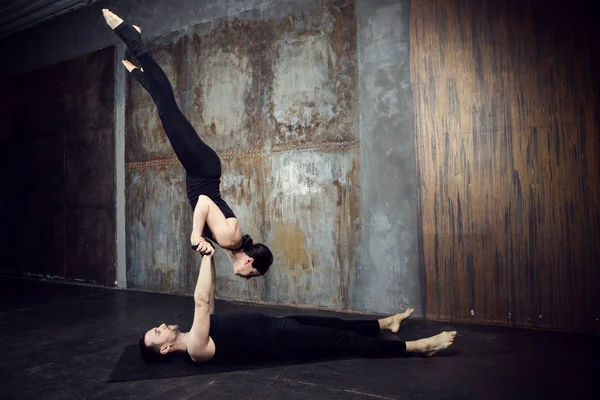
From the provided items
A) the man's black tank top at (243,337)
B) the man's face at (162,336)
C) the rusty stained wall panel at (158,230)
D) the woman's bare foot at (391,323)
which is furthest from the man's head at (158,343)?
the rusty stained wall panel at (158,230)

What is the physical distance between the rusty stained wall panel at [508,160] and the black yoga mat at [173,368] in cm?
205

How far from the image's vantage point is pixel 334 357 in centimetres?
304

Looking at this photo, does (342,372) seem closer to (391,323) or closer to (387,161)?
(391,323)

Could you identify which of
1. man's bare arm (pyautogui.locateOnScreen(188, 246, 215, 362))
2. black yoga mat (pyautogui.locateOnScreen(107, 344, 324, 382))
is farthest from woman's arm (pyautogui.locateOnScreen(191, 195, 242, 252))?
black yoga mat (pyautogui.locateOnScreen(107, 344, 324, 382))

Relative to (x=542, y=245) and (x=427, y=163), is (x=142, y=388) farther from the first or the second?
(x=542, y=245)

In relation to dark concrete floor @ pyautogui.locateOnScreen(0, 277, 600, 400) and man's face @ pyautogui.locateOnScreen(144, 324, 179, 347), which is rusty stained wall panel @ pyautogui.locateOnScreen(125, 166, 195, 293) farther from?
man's face @ pyautogui.locateOnScreen(144, 324, 179, 347)

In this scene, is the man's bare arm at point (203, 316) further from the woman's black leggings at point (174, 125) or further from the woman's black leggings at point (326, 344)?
the woman's black leggings at point (174, 125)

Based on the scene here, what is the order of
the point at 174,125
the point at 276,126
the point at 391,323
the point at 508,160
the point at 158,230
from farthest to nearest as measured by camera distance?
the point at 158,230
the point at 276,126
the point at 508,160
the point at 391,323
the point at 174,125

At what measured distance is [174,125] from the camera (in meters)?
3.38

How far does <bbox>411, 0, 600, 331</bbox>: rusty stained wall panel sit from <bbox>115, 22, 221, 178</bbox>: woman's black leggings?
229cm

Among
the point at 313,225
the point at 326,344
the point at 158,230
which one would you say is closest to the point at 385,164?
the point at 313,225

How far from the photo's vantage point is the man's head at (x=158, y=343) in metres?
2.82

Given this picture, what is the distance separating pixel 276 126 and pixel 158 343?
301 centimetres

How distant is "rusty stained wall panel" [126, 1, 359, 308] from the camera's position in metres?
4.50
